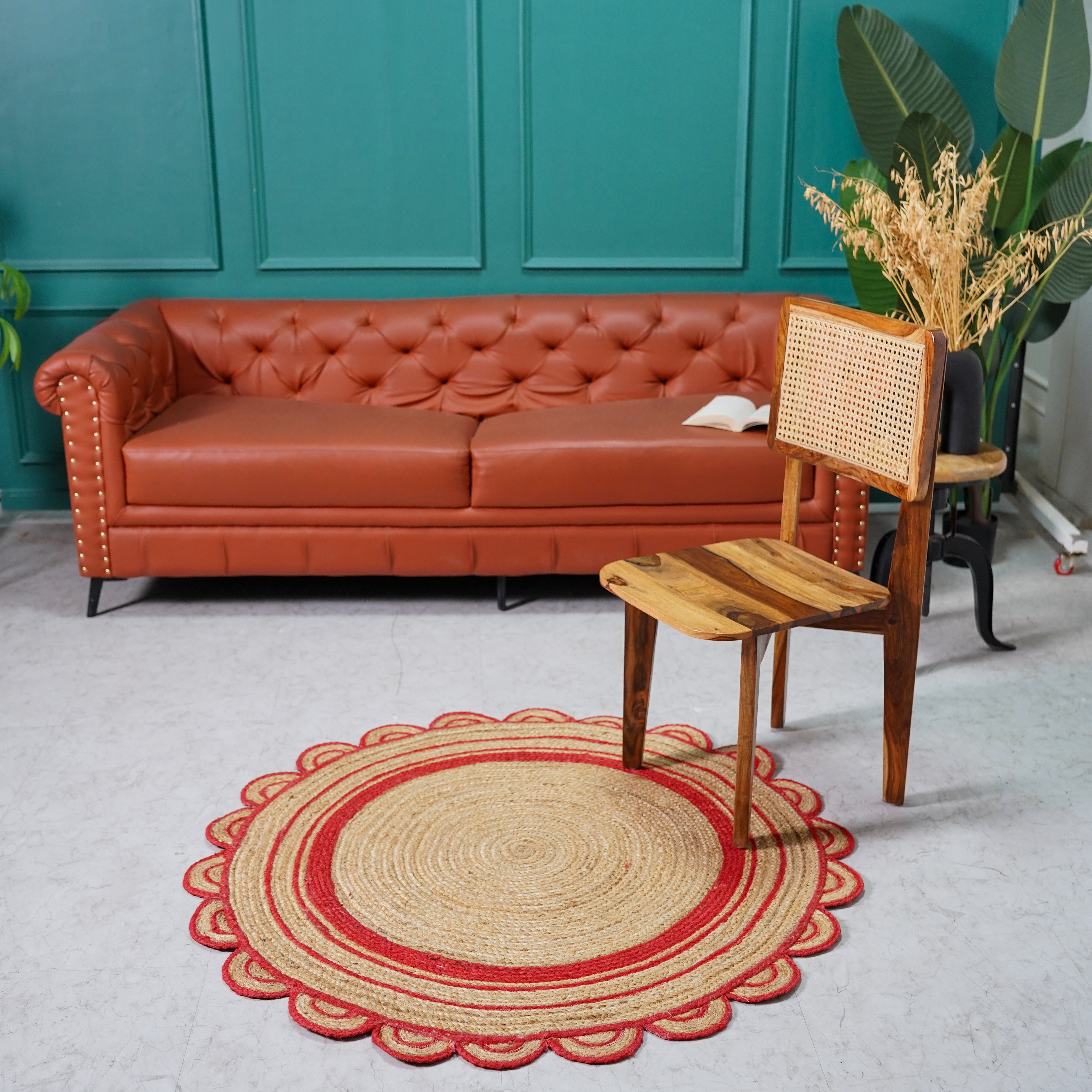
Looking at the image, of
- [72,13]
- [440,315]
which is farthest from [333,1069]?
[72,13]

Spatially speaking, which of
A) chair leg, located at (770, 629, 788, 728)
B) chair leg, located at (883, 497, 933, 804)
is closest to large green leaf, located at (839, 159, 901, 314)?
chair leg, located at (770, 629, 788, 728)

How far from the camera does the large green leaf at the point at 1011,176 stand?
3.68m

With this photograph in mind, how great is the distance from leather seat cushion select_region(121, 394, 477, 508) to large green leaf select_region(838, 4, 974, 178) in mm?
1746

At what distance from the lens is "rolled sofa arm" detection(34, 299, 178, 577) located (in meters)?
3.33

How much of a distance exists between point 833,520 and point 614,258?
52.6 inches

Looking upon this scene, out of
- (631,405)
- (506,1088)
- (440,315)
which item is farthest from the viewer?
(440,315)

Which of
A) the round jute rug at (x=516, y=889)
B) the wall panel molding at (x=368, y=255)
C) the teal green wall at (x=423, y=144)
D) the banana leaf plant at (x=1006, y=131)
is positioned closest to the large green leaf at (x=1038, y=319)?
the banana leaf plant at (x=1006, y=131)

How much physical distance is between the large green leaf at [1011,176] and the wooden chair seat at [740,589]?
1.83 m

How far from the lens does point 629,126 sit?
409 cm

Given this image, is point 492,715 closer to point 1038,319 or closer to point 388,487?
point 388,487

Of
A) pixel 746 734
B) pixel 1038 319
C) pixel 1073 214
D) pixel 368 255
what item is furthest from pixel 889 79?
pixel 746 734

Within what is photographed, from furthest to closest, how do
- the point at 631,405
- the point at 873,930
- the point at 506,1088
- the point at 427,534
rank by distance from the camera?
the point at 631,405 → the point at 427,534 → the point at 873,930 → the point at 506,1088

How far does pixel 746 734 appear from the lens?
216 centimetres

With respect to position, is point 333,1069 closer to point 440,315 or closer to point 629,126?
point 440,315
